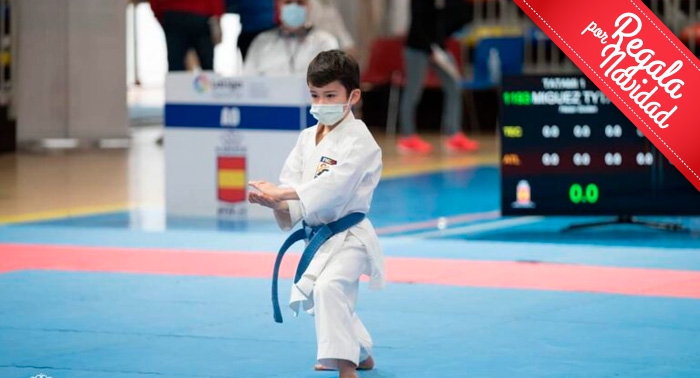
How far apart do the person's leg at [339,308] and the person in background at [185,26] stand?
8.49 m

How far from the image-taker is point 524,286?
8625 mm

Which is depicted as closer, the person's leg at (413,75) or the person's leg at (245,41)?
the person's leg at (245,41)

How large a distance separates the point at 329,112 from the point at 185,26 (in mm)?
8503

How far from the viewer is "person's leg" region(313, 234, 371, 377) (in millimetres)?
6035

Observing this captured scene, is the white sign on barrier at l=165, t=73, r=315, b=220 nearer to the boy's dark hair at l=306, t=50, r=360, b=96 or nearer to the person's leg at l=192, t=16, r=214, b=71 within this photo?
the person's leg at l=192, t=16, r=214, b=71

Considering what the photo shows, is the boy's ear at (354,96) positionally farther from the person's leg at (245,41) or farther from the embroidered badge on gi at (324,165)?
the person's leg at (245,41)

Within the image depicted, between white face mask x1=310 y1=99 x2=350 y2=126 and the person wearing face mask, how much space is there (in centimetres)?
619

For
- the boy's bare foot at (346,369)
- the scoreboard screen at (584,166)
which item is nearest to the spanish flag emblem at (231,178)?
the scoreboard screen at (584,166)

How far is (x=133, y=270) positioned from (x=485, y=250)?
8.01 feet

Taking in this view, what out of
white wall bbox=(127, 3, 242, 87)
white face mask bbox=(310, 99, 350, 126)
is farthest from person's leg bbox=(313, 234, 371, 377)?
white wall bbox=(127, 3, 242, 87)

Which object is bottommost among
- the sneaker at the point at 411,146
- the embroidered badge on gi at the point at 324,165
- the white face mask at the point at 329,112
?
the sneaker at the point at 411,146

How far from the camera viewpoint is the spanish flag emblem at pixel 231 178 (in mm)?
11953

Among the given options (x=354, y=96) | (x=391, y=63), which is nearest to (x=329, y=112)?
(x=354, y=96)

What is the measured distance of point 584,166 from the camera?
430 inches
